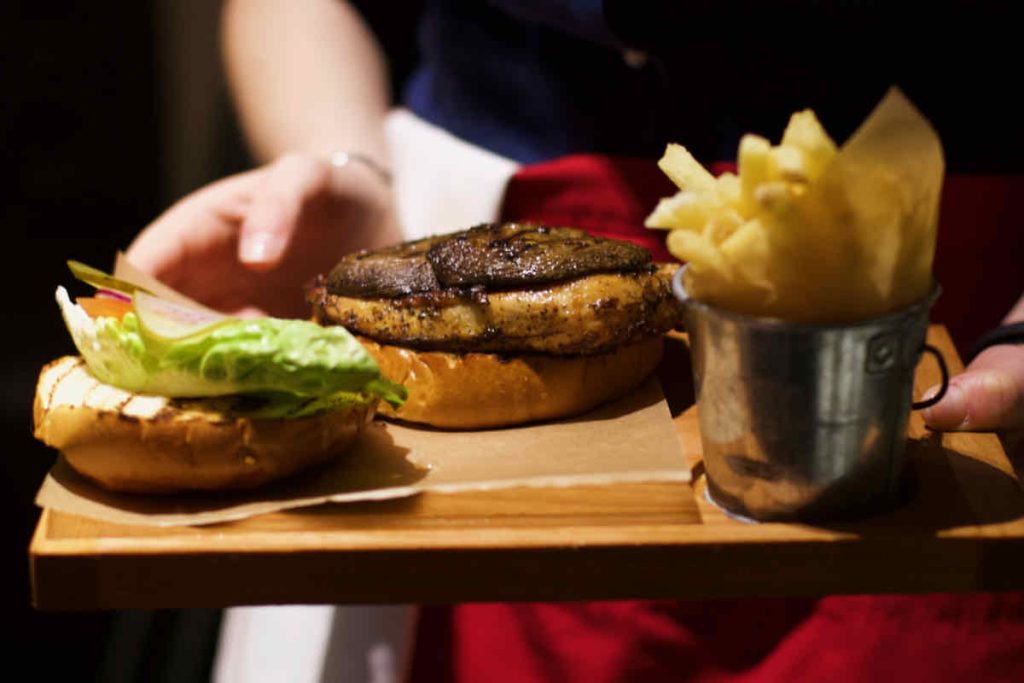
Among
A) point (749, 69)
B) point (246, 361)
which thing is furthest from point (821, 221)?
point (749, 69)

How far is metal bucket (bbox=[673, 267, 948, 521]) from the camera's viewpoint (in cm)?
123

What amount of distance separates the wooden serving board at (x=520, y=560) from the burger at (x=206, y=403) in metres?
0.09

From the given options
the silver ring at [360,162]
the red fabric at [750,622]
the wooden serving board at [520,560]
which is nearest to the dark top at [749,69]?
the red fabric at [750,622]

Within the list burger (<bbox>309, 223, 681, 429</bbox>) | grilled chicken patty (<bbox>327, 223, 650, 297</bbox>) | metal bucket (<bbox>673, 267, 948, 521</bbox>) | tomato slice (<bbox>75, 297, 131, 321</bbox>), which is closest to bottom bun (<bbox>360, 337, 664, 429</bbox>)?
burger (<bbox>309, 223, 681, 429</bbox>)

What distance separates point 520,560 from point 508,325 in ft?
1.27

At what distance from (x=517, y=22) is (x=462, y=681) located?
4.59 feet

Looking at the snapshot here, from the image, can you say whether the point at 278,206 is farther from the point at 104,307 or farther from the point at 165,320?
the point at 165,320

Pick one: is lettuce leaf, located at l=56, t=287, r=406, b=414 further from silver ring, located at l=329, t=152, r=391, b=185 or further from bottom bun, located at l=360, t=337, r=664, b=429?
silver ring, located at l=329, t=152, r=391, b=185

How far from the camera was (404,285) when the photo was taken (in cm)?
163

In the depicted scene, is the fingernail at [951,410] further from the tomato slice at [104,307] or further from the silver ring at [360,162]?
the silver ring at [360,162]

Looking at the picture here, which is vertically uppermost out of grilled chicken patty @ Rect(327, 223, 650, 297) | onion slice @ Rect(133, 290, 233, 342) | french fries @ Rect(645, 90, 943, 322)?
french fries @ Rect(645, 90, 943, 322)

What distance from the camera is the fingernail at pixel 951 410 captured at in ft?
4.83

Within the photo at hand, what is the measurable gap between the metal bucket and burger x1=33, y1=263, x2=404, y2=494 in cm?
46

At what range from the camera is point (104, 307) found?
156cm
